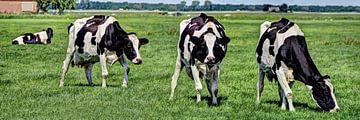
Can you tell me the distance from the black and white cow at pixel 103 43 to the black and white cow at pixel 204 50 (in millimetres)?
3211

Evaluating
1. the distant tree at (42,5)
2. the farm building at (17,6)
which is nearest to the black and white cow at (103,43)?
the distant tree at (42,5)

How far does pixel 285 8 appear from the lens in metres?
180

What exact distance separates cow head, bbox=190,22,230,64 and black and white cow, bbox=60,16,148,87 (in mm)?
3911

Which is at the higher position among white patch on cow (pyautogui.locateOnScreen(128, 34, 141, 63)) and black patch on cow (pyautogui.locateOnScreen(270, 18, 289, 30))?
black patch on cow (pyautogui.locateOnScreen(270, 18, 289, 30))

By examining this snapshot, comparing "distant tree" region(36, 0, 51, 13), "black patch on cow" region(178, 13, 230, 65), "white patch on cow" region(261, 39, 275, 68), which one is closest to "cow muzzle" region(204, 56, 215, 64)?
"black patch on cow" region(178, 13, 230, 65)

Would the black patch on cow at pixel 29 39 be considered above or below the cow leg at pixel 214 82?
below

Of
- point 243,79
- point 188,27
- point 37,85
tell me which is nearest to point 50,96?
point 37,85

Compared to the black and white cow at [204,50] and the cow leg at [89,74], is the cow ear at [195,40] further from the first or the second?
the cow leg at [89,74]

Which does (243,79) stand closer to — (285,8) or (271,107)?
(271,107)

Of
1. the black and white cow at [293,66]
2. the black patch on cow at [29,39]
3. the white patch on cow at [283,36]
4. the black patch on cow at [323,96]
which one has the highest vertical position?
the white patch on cow at [283,36]

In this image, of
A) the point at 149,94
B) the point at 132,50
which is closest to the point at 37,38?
the point at 132,50

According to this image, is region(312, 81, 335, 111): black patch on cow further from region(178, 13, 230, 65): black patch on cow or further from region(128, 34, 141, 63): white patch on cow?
region(128, 34, 141, 63): white patch on cow

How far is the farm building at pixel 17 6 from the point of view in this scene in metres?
112

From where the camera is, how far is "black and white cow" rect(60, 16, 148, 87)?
61.3 feet
